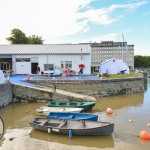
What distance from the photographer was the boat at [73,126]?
14.4 metres

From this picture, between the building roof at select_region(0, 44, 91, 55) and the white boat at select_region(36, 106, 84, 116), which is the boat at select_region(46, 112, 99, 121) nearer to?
the white boat at select_region(36, 106, 84, 116)

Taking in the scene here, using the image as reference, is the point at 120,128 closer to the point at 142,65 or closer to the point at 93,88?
the point at 93,88

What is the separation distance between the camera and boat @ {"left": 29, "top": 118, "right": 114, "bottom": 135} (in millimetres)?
14416

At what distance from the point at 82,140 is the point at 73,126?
139 centimetres

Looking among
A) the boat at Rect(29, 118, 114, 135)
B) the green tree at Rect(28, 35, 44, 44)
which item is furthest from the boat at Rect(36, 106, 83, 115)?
the green tree at Rect(28, 35, 44, 44)

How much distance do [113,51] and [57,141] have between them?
140537 mm

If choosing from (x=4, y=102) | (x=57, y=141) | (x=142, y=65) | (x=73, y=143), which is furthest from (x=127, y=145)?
(x=142, y=65)

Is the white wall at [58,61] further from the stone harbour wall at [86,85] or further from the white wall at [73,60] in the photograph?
the stone harbour wall at [86,85]

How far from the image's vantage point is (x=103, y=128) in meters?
14.4

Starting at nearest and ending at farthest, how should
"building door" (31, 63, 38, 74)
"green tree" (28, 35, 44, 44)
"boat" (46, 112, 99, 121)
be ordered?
"boat" (46, 112, 99, 121), "building door" (31, 63, 38, 74), "green tree" (28, 35, 44, 44)

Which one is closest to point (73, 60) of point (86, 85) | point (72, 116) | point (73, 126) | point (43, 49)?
point (43, 49)

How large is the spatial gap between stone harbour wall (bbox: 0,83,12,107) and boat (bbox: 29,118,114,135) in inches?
349

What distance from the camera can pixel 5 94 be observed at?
985 inches

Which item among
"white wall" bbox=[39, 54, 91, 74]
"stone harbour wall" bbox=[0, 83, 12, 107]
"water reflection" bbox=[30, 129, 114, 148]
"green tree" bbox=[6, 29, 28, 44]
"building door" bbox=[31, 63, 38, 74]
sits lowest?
"water reflection" bbox=[30, 129, 114, 148]
